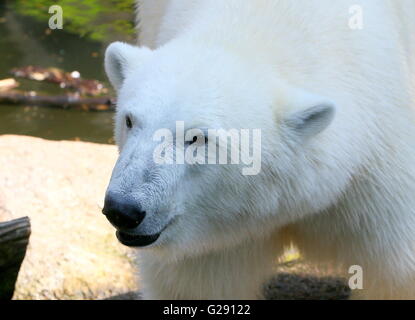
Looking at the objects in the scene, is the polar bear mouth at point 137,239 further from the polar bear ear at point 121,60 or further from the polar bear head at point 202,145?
the polar bear ear at point 121,60

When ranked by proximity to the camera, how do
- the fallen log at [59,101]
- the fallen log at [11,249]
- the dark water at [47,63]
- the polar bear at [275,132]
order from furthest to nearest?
1. the fallen log at [59,101]
2. the dark water at [47,63]
3. the fallen log at [11,249]
4. the polar bear at [275,132]

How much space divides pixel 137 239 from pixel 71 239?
6.47ft

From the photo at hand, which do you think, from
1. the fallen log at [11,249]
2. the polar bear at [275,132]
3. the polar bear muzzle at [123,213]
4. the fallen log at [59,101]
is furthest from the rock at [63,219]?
the fallen log at [59,101]

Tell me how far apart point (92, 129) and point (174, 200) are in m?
4.70

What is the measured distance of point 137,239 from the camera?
251cm

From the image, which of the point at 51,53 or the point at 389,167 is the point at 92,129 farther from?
the point at 389,167

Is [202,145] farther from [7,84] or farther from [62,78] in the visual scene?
[62,78]

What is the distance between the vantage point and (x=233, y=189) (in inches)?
100

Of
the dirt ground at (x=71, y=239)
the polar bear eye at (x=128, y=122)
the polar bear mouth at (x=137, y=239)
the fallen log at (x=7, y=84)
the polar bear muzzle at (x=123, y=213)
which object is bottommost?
A: the fallen log at (x=7, y=84)

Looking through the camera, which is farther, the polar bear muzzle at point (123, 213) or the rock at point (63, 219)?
the rock at point (63, 219)

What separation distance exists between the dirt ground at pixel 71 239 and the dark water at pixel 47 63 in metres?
1.88

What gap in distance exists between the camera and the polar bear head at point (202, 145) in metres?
2.36

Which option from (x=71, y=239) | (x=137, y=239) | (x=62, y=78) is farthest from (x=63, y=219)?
(x=62, y=78)
